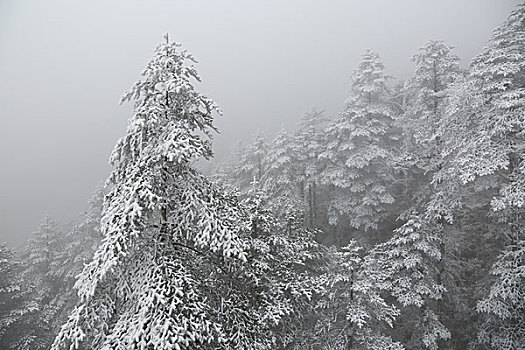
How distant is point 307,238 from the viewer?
1090 cm

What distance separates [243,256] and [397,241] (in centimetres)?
895

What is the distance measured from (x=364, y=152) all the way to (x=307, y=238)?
1153cm

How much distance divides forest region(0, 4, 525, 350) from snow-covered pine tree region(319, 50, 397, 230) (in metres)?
0.14

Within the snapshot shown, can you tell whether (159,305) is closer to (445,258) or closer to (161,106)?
(161,106)

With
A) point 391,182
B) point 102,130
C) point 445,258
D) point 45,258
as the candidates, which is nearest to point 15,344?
point 45,258

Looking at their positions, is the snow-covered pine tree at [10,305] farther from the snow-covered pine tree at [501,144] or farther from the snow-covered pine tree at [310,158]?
the snow-covered pine tree at [501,144]

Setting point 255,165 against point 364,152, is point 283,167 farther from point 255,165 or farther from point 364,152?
point 364,152

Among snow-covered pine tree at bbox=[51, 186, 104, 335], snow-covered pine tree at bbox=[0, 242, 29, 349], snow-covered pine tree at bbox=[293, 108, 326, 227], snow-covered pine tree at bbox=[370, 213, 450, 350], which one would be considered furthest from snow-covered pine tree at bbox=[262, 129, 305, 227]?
snow-covered pine tree at bbox=[0, 242, 29, 349]

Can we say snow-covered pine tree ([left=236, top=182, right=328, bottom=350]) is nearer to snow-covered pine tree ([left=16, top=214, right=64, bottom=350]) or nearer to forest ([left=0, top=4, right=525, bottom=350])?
forest ([left=0, top=4, right=525, bottom=350])

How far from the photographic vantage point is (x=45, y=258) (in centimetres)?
2480

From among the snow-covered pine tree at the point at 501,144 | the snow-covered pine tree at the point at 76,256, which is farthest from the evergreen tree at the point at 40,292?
the snow-covered pine tree at the point at 501,144

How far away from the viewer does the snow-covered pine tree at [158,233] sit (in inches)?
209

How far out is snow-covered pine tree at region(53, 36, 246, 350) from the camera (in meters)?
5.30

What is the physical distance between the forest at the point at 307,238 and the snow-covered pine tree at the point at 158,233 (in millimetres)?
32
